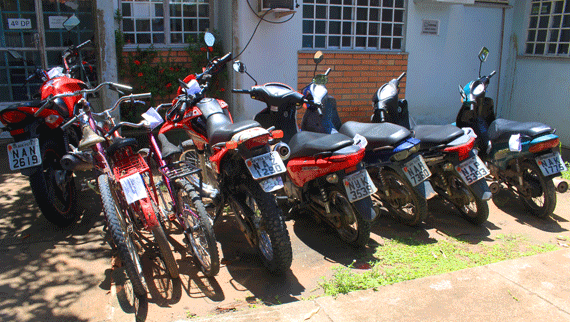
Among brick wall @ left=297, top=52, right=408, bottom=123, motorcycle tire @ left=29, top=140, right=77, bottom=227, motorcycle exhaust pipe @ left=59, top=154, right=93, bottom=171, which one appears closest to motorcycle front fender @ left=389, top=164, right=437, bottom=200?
motorcycle exhaust pipe @ left=59, top=154, right=93, bottom=171

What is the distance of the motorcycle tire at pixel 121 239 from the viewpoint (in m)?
3.07

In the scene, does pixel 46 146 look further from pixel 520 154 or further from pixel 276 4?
pixel 520 154

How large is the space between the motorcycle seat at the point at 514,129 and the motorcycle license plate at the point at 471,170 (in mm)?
798

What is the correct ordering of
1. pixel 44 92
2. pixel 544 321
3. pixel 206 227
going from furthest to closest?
1. pixel 44 92
2. pixel 206 227
3. pixel 544 321

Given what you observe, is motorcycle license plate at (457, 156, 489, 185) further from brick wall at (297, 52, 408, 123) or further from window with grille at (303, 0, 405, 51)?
window with grille at (303, 0, 405, 51)

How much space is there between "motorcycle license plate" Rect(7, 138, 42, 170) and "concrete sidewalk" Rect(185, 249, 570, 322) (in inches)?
90.1

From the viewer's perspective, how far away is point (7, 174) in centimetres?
579

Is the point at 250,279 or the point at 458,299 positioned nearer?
the point at 458,299

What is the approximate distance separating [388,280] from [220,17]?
17.8 ft

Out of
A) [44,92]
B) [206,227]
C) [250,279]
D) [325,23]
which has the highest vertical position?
[325,23]

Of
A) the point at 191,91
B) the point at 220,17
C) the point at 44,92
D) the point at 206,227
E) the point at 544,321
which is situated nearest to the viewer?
the point at 544,321

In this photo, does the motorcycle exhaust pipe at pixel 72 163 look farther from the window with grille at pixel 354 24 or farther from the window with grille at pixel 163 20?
the window with grille at pixel 354 24

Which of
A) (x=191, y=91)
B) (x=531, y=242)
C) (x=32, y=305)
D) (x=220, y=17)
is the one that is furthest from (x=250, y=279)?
(x=220, y=17)

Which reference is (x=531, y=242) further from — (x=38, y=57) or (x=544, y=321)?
(x=38, y=57)
